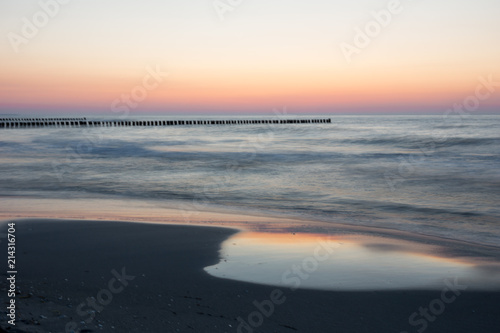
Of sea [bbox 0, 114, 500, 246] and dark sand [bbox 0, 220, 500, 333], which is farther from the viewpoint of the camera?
sea [bbox 0, 114, 500, 246]

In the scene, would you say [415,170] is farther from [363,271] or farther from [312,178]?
[363,271]

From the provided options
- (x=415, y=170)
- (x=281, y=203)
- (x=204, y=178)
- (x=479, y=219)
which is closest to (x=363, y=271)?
(x=479, y=219)

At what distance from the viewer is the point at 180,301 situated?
4.65 m

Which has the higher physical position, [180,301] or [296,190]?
[180,301]

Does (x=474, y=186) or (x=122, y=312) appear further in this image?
(x=474, y=186)

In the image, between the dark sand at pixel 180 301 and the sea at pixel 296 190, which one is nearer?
the dark sand at pixel 180 301

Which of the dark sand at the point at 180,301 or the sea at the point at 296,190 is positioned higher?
the dark sand at the point at 180,301

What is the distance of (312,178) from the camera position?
18.4 m

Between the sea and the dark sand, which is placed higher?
the dark sand

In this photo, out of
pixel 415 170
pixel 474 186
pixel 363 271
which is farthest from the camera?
pixel 415 170

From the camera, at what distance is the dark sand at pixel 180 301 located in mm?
4039

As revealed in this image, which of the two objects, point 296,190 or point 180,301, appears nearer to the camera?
point 180,301

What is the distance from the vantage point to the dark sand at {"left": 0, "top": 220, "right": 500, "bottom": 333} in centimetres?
404

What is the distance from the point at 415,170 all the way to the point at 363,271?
642 inches
